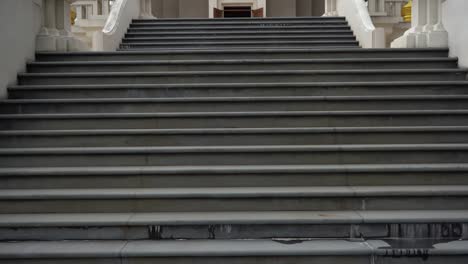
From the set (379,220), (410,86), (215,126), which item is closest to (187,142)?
(215,126)

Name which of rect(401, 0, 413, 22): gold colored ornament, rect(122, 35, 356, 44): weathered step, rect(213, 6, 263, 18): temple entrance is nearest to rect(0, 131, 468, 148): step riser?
rect(122, 35, 356, 44): weathered step

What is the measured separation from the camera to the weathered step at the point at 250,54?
5.96 meters

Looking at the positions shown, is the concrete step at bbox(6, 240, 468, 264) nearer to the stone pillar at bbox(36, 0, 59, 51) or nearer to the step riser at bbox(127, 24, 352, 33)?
the stone pillar at bbox(36, 0, 59, 51)

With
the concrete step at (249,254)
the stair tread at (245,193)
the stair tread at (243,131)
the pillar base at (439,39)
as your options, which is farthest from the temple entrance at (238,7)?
the concrete step at (249,254)

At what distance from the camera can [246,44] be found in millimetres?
7527

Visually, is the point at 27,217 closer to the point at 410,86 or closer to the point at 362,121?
the point at 362,121

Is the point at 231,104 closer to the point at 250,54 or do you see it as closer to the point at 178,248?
the point at 250,54

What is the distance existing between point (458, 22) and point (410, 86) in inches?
47.2

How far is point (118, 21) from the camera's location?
25.9 ft

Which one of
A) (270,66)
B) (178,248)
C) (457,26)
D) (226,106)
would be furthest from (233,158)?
(457,26)

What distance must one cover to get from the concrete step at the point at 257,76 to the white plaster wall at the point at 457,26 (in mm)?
296

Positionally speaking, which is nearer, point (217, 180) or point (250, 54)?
point (217, 180)

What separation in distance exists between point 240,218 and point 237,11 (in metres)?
17.4

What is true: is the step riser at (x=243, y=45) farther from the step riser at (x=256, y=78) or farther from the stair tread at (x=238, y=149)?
the stair tread at (x=238, y=149)
